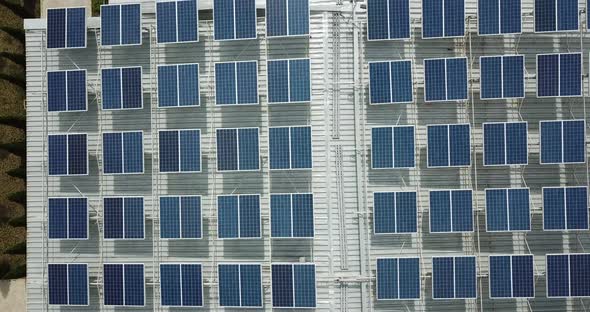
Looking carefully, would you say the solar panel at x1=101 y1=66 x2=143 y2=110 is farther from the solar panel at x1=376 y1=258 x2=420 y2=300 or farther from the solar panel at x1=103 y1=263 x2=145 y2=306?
the solar panel at x1=376 y1=258 x2=420 y2=300

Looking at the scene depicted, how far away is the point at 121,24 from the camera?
879 inches

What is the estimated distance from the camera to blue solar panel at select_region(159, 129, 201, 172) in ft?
71.5

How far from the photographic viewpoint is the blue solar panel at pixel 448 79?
21.1 meters

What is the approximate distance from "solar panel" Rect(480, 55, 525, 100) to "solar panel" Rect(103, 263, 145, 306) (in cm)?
1840

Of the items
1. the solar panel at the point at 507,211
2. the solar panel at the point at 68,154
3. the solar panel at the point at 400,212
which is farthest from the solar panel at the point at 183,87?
the solar panel at the point at 507,211

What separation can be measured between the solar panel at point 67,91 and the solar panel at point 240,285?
10668mm

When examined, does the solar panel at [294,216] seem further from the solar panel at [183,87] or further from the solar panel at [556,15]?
the solar panel at [556,15]

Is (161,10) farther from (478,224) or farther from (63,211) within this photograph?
(478,224)

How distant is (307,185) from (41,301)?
14.5m

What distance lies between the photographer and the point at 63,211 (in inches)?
879

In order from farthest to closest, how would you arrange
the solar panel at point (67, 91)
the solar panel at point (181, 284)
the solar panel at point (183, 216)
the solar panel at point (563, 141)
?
the solar panel at point (67, 91), the solar panel at point (183, 216), the solar panel at point (181, 284), the solar panel at point (563, 141)

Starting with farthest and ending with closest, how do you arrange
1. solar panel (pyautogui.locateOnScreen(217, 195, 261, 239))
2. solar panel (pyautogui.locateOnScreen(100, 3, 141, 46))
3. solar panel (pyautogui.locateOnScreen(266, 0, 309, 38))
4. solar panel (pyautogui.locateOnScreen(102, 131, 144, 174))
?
solar panel (pyautogui.locateOnScreen(100, 3, 141, 46)), solar panel (pyautogui.locateOnScreen(102, 131, 144, 174)), solar panel (pyautogui.locateOnScreen(217, 195, 261, 239)), solar panel (pyautogui.locateOnScreen(266, 0, 309, 38))

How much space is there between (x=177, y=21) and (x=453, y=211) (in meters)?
15.8

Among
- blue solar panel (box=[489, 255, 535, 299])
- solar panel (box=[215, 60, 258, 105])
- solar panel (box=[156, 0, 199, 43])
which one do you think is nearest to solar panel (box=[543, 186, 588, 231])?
blue solar panel (box=[489, 255, 535, 299])
